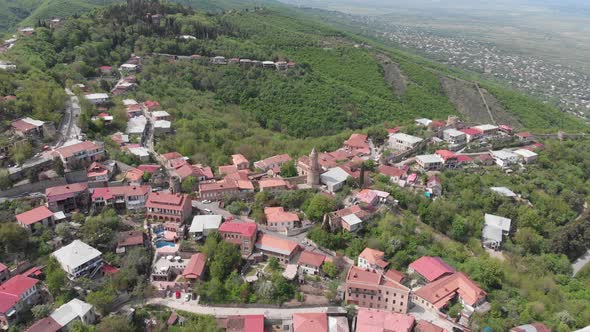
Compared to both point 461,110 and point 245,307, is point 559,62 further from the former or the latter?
point 245,307

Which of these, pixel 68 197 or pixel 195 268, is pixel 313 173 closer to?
pixel 195 268

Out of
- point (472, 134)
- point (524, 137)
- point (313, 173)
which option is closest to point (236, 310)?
point (313, 173)

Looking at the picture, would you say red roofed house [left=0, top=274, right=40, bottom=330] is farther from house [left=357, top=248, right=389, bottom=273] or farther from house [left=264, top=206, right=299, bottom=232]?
house [left=357, top=248, right=389, bottom=273]

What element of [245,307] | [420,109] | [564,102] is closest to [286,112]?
[420,109]

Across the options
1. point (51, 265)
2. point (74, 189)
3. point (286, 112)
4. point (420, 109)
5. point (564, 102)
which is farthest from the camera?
point (564, 102)

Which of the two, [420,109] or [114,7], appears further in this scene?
[114,7]

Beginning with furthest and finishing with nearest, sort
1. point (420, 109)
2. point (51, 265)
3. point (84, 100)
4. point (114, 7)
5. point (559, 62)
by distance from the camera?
1. point (559, 62)
2. point (114, 7)
3. point (420, 109)
4. point (84, 100)
5. point (51, 265)

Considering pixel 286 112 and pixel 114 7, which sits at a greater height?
pixel 114 7
